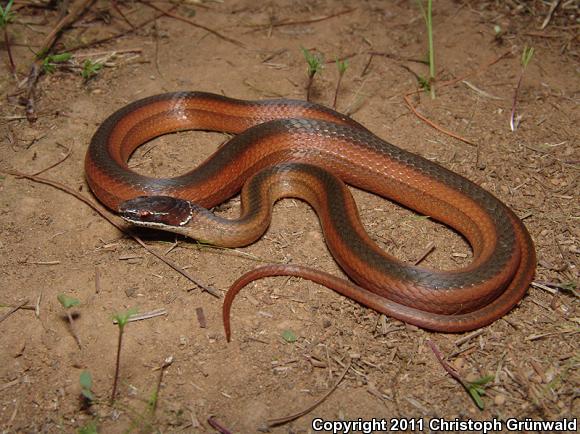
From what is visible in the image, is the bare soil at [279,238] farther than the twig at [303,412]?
Yes

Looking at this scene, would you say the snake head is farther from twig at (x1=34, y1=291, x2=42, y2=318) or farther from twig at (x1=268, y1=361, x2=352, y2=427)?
twig at (x1=268, y1=361, x2=352, y2=427)

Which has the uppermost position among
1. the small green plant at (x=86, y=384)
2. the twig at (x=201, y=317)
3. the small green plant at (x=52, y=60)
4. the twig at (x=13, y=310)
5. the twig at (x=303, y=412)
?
the small green plant at (x=52, y=60)

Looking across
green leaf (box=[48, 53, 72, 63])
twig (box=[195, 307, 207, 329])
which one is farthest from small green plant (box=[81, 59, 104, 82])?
twig (box=[195, 307, 207, 329])

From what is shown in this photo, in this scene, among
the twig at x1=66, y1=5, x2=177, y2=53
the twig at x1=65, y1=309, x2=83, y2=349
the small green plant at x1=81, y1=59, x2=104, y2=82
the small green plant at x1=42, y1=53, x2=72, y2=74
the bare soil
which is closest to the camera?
the bare soil

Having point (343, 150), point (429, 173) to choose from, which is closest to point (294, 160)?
point (343, 150)

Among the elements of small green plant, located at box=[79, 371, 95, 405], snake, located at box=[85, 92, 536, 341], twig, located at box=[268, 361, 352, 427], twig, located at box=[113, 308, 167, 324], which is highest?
snake, located at box=[85, 92, 536, 341]

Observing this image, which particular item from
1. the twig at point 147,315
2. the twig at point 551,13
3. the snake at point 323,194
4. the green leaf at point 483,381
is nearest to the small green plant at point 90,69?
the snake at point 323,194

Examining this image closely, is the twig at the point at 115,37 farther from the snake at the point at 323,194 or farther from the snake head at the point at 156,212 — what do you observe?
the snake head at the point at 156,212

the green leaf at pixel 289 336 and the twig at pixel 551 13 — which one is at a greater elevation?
the twig at pixel 551 13
